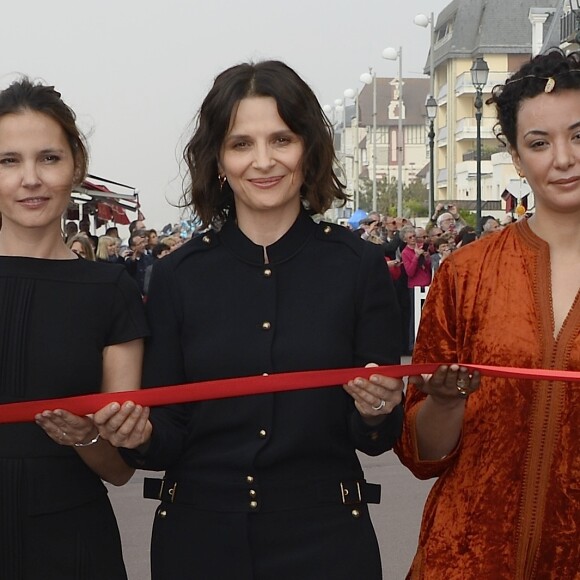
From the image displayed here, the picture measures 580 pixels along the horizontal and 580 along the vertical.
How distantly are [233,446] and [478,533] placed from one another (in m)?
0.73

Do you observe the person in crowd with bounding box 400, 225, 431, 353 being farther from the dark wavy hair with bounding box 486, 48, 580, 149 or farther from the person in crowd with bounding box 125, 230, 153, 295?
the dark wavy hair with bounding box 486, 48, 580, 149

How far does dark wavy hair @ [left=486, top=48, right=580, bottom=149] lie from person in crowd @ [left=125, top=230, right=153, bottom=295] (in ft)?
51.6

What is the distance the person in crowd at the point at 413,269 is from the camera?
19375 millimetres

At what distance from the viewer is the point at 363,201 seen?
10719 centimetres

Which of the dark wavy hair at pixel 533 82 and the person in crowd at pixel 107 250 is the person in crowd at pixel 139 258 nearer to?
the person in crowd at pixel 107 250

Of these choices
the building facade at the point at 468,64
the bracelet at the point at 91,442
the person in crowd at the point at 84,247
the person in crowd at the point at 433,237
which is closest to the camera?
the bracelet at the point at 91,442

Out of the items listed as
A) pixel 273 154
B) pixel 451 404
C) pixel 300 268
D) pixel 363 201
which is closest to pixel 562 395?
pixel 451 404

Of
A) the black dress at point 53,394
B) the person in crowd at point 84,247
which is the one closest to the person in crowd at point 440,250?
the person in crowd at point 84,247

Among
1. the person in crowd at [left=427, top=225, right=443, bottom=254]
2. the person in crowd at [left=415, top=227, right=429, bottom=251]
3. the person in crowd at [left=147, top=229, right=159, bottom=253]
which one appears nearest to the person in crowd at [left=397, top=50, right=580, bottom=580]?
the person in crowd at [left=415, top=227, right=429, bottom=251]

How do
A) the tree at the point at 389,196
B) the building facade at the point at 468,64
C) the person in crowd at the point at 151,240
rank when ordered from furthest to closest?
the tree at the point at 389,196
the building facade at the point at 468,64
the person in crowd at the point at 151,240

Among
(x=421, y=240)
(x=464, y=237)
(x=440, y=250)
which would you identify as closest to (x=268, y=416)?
(x=464, y=237)

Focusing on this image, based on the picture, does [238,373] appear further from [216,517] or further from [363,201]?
[363,201]

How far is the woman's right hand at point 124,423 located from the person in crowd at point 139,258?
52.6 feet

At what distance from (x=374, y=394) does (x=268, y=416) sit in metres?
0.34
